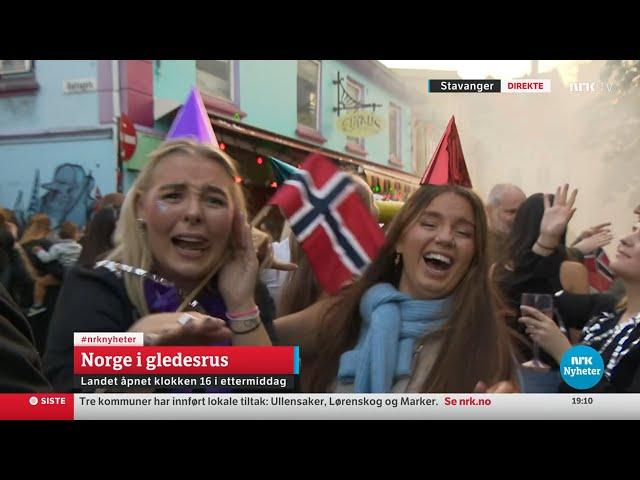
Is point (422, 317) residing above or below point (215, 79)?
below

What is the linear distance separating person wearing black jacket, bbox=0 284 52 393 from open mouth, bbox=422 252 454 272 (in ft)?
5.86

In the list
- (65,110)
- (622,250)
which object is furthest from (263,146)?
(622,250)

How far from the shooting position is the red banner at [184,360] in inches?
114

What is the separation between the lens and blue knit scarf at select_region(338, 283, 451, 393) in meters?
Answer: 2.88

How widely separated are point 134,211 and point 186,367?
0.77 metres

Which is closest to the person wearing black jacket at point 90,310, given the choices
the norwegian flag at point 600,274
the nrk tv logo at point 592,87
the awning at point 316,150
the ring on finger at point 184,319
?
the ring on finger at point 184,319

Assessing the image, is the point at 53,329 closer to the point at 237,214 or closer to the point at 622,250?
the point at 237,214

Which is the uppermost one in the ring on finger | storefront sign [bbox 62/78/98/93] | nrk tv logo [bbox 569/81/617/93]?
storefront sign [bbox 62/78/98/93]

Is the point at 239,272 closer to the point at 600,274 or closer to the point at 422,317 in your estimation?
the point at 422,317

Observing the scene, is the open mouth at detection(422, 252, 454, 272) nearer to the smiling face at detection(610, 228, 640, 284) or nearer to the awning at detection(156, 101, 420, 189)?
the awning at detection(156, 101, 420, 189)

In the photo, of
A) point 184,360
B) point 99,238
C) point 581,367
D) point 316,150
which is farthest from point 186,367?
point 581,367

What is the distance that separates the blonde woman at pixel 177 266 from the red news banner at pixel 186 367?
0.23ft

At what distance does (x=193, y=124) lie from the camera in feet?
9.39

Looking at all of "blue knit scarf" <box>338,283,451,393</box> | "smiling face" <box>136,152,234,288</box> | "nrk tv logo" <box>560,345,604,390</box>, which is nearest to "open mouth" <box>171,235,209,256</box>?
"smiling face" <box>136,152,234,288</box>
